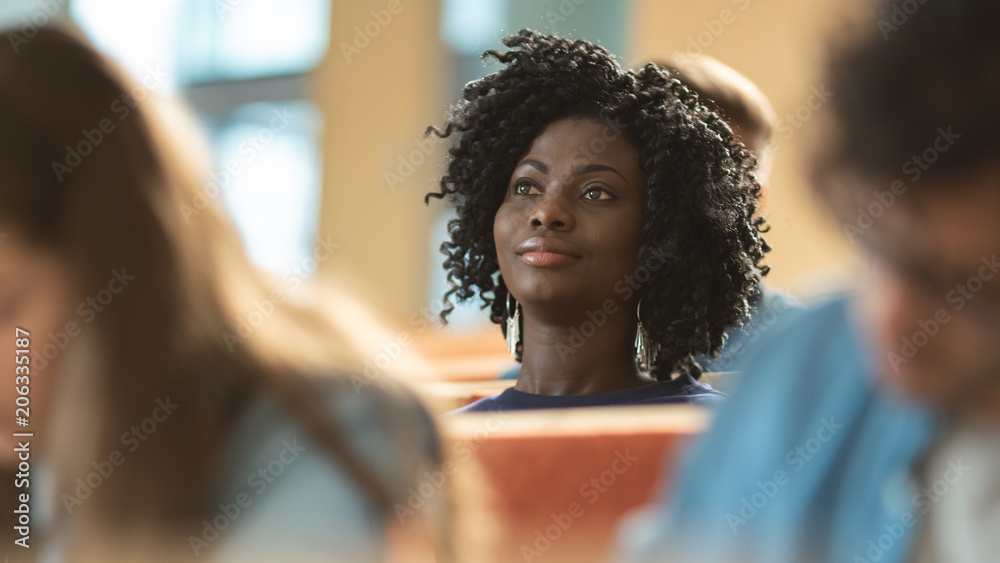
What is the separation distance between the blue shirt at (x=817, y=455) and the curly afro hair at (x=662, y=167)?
44 cm

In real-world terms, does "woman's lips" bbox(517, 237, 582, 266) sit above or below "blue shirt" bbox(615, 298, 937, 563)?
below

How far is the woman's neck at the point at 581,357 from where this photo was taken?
883mm

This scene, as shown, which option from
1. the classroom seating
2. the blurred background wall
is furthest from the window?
the classroom seating

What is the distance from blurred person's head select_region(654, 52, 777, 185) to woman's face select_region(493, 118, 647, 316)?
10cm

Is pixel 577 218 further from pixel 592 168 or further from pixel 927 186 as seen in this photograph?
pixel 927 186

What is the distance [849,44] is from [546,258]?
0.48 m

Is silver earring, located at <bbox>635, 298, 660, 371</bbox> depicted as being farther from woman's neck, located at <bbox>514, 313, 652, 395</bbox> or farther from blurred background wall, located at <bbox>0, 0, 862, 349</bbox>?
blurred background wall, located at <bbox>0, 0, 862, 349</bbox>

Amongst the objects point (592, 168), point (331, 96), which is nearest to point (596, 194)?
point (592, 168)

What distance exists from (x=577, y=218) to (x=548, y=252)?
37 millimetres

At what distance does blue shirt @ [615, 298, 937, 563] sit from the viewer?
0.38 metres

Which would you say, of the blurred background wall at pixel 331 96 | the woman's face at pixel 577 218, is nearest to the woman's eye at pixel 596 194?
the woman's face at pixel 577 218

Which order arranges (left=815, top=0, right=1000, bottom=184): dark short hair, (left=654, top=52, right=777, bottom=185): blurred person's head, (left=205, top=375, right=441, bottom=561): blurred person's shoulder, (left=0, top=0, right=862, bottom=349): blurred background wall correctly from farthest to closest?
(left=0, top=0, right=862, bottom=349): blurred background wall, (left=654, top=52, right=777, bottom=185): blurred person's head, (left=205, top=375, right=441, bottom=561): blurred person's shoulder, (left=815, top=0, right=1000, bottom=184): dark short hair

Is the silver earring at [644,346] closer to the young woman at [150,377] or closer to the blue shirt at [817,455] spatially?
the young woman at [150,377]

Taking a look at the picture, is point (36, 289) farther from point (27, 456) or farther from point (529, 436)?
point (529, 436)
